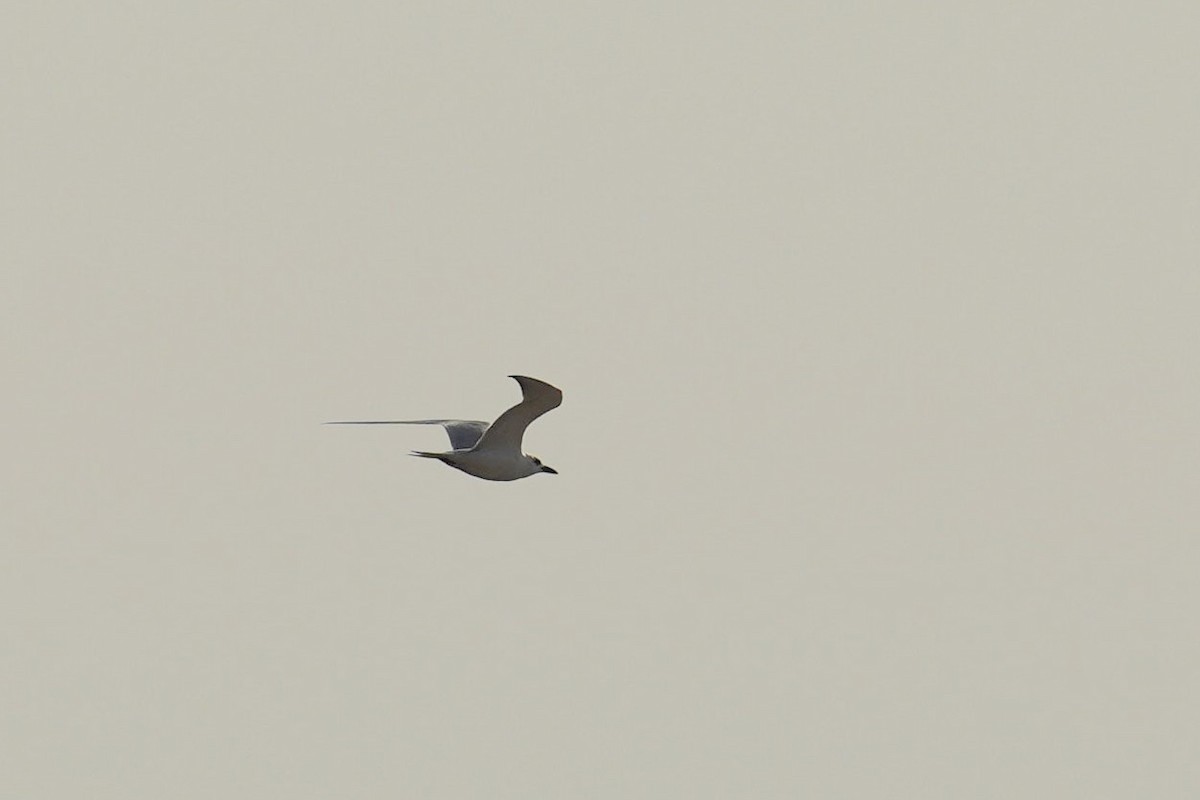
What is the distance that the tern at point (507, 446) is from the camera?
69.1 ft

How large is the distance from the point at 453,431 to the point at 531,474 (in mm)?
1855

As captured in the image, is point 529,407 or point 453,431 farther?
point 453,431

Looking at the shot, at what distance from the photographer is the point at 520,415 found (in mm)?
21828

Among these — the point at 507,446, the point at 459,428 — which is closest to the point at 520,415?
the point at 507,446

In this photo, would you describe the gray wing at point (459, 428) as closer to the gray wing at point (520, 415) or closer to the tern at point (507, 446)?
the tern at point (507, 446)

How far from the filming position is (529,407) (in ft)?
70.6

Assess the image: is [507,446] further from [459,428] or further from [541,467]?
[459,428]

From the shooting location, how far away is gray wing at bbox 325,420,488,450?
81.2ft

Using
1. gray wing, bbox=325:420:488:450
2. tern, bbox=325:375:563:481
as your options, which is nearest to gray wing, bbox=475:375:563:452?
tern, bbox=325:375:563:481

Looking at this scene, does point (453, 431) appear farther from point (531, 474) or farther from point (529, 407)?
point (529, 407)

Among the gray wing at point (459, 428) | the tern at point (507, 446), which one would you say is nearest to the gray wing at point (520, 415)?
the tern at point (507, 446)

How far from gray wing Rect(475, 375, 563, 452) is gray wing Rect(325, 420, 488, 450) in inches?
73.6

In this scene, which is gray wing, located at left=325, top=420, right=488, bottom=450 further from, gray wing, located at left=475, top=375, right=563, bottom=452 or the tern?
gray wing, located at left=475, top=375, right=563, bottom=452

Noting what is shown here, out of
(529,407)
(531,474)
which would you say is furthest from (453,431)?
(529,407)
